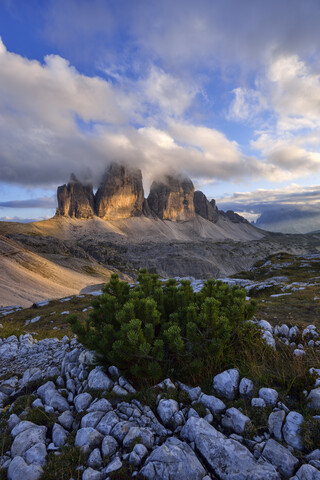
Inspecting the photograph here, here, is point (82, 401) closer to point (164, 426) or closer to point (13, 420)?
point (13, 420)

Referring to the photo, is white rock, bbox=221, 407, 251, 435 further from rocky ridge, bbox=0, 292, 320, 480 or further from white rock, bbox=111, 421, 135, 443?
white rock, bbox=111, 421, 135, 443

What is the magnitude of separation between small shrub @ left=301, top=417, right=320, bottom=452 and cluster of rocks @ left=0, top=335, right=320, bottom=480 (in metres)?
0.10

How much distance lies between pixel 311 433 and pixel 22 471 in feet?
15.2

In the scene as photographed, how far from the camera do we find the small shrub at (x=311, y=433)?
3.61 metres

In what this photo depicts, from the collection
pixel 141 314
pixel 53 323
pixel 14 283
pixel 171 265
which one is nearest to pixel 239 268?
pixel 171 265

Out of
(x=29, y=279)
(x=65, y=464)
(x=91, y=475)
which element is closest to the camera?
(x=91, y=475)

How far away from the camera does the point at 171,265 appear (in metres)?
132

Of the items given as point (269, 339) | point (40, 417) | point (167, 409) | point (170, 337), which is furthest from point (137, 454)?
point (269, 339)

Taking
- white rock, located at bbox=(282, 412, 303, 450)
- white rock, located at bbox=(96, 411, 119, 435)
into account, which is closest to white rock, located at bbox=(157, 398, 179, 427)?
white rock, located at bbox=(96, 411, 119, 435)

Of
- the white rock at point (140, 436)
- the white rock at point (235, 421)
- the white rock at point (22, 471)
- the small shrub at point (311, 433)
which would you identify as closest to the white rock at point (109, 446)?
the white rock at point (140, 436)

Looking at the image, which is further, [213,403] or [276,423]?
[213,403]

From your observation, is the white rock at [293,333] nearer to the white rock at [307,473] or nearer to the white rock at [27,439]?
the white rock at [307,473]

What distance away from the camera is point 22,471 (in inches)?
137

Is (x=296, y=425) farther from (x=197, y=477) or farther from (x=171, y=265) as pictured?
(x=171, y=265)
